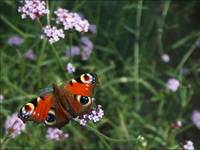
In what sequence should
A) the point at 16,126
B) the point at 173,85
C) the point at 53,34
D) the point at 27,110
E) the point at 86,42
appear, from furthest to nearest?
the point at 86,42 < the point at 173,85 < the point at 16,126 < the point at 53,34 < the point at 27,110

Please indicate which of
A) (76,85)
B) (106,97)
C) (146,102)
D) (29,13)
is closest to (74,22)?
(29,13)

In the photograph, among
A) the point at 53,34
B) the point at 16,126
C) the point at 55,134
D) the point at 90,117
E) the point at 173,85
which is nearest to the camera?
the point at 90,117

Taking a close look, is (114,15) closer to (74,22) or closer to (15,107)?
(15,107)

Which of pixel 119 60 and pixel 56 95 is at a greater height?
pixel 119 60

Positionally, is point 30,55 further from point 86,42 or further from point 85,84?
point 85,84

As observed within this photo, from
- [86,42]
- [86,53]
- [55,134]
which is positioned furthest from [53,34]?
[86,42]

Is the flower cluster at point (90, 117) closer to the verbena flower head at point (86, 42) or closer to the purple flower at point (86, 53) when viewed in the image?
the purple flower at point (86, 53)

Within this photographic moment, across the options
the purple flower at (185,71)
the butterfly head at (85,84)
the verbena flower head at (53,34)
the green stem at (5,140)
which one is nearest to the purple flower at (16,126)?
the green stem at (5,140)
